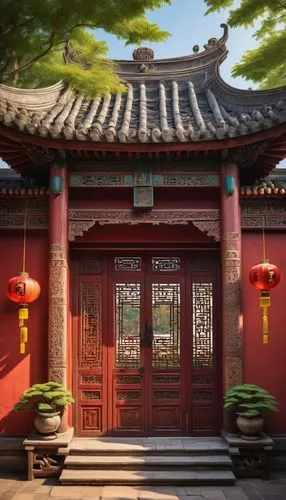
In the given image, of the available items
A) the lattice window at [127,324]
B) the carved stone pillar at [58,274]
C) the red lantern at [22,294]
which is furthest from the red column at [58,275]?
the lattice window at [127,324]

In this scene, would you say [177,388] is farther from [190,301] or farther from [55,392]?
[55,392]

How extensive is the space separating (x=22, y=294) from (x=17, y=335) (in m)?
0.79

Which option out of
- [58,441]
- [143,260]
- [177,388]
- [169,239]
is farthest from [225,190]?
[58,441]

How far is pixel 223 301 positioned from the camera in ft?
20.9

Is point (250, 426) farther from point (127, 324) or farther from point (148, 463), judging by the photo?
point (127, 324)

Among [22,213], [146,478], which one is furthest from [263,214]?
[146,478]

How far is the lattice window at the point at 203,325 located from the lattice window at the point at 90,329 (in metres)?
1.32

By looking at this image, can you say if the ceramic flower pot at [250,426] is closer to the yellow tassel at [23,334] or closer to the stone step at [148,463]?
the stone step at [148,463]

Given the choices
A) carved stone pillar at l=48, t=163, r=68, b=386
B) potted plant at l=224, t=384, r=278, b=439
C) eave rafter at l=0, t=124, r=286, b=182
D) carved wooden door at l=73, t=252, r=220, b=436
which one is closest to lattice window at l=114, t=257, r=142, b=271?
carved wooden door at l=73, t=252, r=220, b=436

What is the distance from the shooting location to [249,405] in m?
5.79

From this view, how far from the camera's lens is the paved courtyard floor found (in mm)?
5301

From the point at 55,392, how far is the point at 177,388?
1745 millimetres

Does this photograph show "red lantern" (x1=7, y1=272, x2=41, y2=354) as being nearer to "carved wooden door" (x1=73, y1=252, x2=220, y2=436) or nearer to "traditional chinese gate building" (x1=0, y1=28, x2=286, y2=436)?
"traditional chinese gate building" (x1=0, y1=28, x2=286, y2=436)

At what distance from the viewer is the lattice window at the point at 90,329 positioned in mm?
6758
